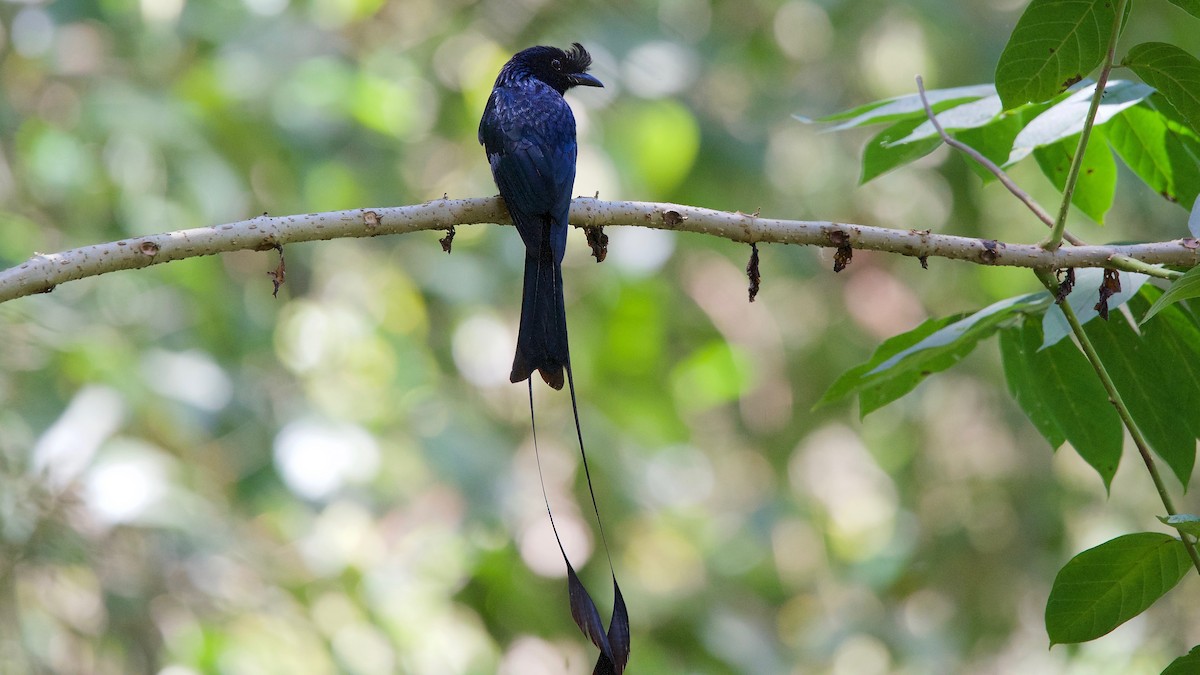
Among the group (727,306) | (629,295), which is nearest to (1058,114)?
(629,295)

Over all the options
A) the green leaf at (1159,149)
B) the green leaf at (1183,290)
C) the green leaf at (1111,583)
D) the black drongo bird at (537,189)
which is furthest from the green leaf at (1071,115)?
the black drongo bird at (537,189)

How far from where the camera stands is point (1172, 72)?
166 cm

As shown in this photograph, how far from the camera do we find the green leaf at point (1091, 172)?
2119mm

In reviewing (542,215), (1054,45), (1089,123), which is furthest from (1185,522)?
(542,215)

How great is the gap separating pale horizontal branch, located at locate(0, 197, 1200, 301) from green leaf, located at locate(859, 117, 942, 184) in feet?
0.89

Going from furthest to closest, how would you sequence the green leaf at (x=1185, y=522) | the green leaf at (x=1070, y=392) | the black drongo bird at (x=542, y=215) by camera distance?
the green leaf at (x=1070, y=392)
the black drongo bird at (x=542, y=215)
the green leaf at (x=1185, y=522)

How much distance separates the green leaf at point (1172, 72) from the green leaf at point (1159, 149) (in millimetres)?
348

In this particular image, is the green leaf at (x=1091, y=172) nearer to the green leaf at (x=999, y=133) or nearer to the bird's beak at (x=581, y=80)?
the green leaf at (x=999, y=133)

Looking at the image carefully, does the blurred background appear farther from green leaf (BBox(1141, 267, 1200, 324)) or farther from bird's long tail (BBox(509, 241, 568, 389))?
green leaf (BBox(1141, 267, 1200, 324))

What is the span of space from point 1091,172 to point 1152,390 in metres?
0.50

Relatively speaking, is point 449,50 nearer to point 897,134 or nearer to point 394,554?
point 394,554

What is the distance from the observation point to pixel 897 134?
6.88ft

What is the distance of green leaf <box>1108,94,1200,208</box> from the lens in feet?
6.68

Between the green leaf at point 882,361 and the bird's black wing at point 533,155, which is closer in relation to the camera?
the green leaf at point 882,361
